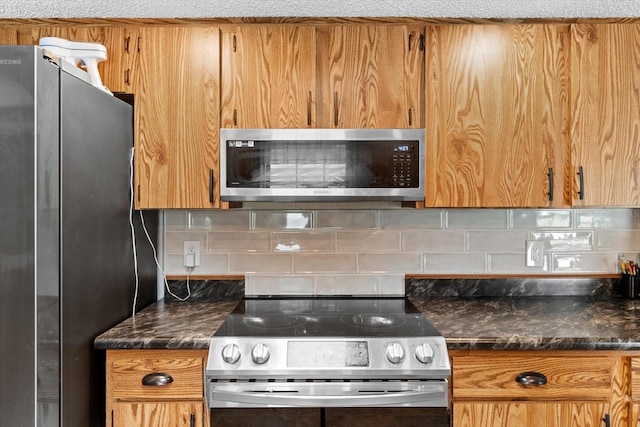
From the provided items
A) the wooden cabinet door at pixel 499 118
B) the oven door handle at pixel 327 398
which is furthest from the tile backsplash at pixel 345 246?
the oven door handle at pixel 327 398

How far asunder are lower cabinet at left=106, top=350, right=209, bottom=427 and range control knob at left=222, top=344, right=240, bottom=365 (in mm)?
83

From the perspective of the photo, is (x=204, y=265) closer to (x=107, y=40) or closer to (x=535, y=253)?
(x=107, y=40)

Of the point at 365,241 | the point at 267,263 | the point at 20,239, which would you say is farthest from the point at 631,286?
the point at 20,239

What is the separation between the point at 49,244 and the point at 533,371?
161cm

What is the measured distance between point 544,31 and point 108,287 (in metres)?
2.05

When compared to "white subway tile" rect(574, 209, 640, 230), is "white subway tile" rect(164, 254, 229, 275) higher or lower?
lower

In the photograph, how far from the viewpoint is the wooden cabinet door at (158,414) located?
5.10 feet

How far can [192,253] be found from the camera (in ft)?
7.30

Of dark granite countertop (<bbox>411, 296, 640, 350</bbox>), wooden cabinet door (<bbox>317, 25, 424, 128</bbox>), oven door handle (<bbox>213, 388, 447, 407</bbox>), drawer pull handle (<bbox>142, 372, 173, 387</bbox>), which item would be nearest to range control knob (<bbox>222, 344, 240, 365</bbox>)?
oven door handle (<bbox>213, 388, 447, 407</bbox>)

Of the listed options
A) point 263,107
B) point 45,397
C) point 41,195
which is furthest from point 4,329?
point 263,107

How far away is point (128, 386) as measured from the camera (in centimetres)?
156

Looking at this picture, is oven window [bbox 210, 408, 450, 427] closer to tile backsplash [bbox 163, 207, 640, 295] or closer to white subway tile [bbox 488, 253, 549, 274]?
tile backsplash [bbox 163, 207, 640, 295]

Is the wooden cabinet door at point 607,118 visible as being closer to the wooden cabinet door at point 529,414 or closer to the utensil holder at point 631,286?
the utensil holder at point 631,286

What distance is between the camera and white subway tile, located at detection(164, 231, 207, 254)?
223 centimetres
